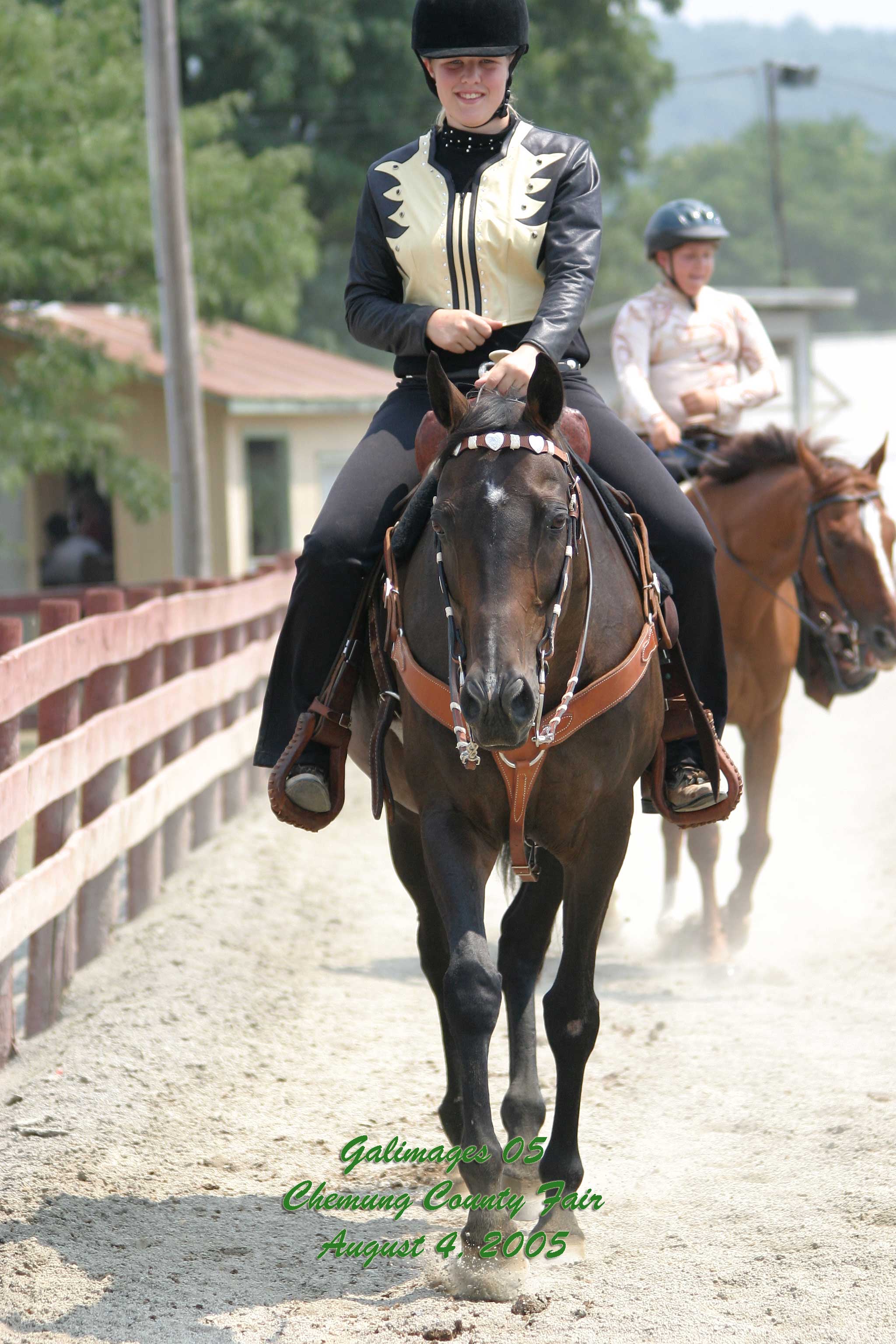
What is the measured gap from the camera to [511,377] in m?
4.00

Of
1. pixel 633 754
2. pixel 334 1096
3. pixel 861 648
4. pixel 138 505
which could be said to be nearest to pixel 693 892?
pixel 861 648

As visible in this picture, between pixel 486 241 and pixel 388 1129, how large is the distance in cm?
273

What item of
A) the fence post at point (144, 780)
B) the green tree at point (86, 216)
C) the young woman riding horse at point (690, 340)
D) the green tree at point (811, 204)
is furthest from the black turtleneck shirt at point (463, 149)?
the green tree at point (811, 204)

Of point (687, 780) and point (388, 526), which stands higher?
point (388, 526)

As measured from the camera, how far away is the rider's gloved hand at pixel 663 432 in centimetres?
723

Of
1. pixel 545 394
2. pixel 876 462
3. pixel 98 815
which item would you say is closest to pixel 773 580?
pixel 876 462

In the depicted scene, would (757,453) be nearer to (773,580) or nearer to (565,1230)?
(773,580)

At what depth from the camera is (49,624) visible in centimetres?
686

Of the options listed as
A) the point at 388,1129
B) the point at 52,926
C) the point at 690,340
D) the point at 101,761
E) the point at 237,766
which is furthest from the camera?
the point at 237,766

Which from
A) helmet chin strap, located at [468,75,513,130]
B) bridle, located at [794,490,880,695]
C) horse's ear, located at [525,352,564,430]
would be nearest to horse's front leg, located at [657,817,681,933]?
bridle, located at [794,490,880,695]

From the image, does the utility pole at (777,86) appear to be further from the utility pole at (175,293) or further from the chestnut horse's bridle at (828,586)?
the chestnut horse's bridle at (828,586)

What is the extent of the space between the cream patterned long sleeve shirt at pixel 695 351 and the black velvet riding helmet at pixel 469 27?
3.27 m

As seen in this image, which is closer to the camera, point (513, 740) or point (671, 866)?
point (513, 740)

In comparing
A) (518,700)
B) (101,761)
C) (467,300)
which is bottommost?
(101,761)
